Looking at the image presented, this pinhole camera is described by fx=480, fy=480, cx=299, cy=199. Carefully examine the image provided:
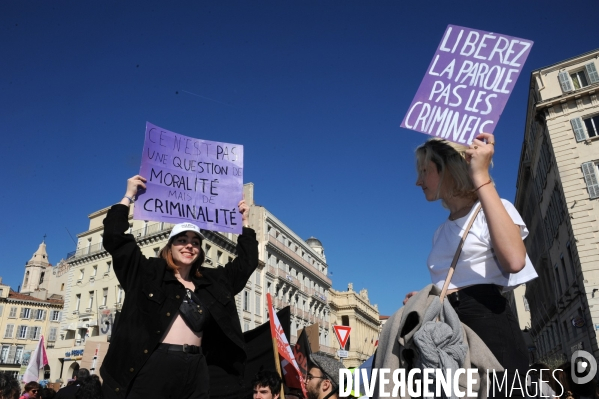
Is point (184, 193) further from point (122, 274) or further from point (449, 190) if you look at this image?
point (449, 190)

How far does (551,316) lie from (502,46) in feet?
124

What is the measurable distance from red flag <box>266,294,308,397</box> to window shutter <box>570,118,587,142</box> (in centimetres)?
2614

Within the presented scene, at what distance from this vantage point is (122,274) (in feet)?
12.0

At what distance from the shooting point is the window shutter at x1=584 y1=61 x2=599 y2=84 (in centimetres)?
2779

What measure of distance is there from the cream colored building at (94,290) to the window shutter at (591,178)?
29.7m

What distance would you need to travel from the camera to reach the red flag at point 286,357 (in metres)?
6.76

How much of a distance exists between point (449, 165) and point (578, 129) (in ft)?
97.3

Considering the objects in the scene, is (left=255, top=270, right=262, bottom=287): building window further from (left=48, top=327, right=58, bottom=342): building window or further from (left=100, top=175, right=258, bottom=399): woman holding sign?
(left=100, top=175, right=258, bottom=399): woman holding sign

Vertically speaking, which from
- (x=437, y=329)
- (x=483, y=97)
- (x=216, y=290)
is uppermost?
(x=483, y=97)

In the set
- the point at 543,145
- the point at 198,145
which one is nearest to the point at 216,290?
the point at 198,145

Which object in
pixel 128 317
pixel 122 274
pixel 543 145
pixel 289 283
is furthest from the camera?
pixel 289 283

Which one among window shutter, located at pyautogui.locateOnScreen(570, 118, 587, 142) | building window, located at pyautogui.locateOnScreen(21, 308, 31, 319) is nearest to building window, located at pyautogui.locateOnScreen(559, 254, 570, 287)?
window shutter, located at pyautogui.locateOnScreen(570, 118, 587, 142)

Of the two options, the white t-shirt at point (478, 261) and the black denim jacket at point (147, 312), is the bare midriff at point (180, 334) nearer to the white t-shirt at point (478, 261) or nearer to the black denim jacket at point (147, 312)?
the black denim jacket at point (147, 312)

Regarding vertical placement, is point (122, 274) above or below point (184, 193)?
below
